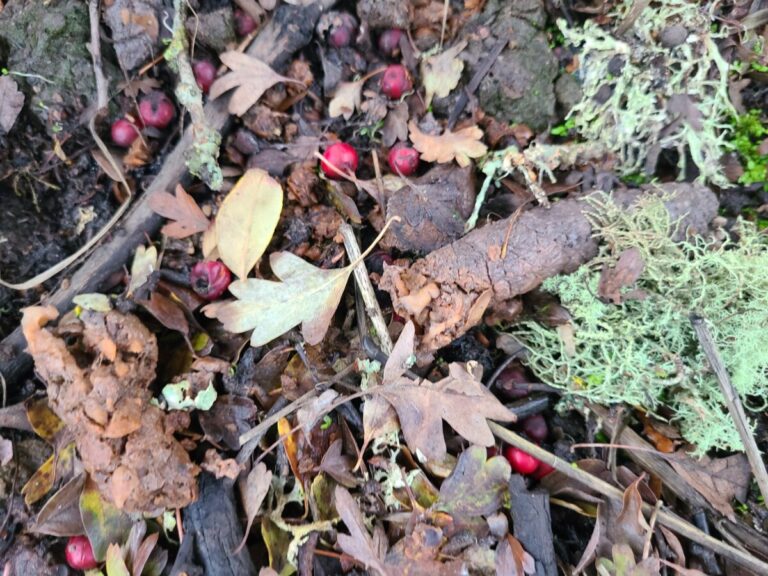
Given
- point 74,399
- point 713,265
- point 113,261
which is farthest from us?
point 113,261

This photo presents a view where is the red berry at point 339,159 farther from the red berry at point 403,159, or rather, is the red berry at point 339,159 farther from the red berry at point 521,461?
the red berry at point 521,461

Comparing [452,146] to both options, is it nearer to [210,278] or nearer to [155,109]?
[210,278]

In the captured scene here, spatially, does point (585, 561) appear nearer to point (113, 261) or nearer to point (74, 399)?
point (74, 399)

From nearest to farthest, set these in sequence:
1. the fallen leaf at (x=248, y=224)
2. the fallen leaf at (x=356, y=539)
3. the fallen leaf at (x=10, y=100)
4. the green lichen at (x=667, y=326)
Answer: the fallen leaf at (x=356, y=539) < the green lichen at (x=667, y=326) < the fallen leaf at (x=248, y=224) < the fallen leaf at (x=10, y=100)

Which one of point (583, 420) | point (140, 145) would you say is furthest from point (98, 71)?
point (583, 420)

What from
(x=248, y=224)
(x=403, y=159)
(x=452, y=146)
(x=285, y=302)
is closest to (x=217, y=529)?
(x=285, y=302)

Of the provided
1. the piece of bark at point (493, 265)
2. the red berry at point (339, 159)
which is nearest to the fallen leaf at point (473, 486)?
the piece of bark at point (493, 265)
